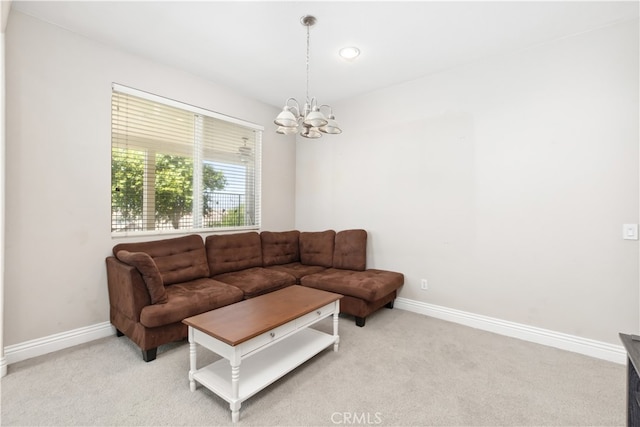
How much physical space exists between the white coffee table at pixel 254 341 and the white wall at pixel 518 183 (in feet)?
5.39

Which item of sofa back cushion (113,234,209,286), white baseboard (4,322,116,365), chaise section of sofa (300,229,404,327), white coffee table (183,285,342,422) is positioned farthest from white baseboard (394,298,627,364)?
white baseboard (4,322,116,365)

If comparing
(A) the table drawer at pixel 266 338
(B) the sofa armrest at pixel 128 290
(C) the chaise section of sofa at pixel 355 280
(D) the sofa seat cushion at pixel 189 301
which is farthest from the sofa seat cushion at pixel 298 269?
(B) the sofa armrest at pixel 128 290

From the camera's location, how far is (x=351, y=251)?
3752mm

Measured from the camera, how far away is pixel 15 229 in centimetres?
228

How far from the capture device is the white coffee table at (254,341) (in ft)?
5.55

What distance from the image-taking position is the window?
9.53 feet

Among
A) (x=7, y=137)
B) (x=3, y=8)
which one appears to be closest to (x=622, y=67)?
(x=3, y=8)

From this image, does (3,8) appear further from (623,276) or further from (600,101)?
(623,276)

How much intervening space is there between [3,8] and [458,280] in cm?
434

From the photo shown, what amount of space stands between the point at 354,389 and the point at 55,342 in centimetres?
253

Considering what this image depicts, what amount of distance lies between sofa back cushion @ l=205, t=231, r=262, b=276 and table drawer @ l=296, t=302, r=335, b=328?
1585 millimetres

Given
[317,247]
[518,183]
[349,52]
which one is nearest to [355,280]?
[317,247]

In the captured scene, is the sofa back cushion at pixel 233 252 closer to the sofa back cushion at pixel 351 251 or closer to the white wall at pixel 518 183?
the sofa back cushion at pixel 351 251

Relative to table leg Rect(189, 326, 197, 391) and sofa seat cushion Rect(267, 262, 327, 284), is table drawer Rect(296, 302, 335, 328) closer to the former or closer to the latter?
table leg Rect(189, 326, 197, 391)
